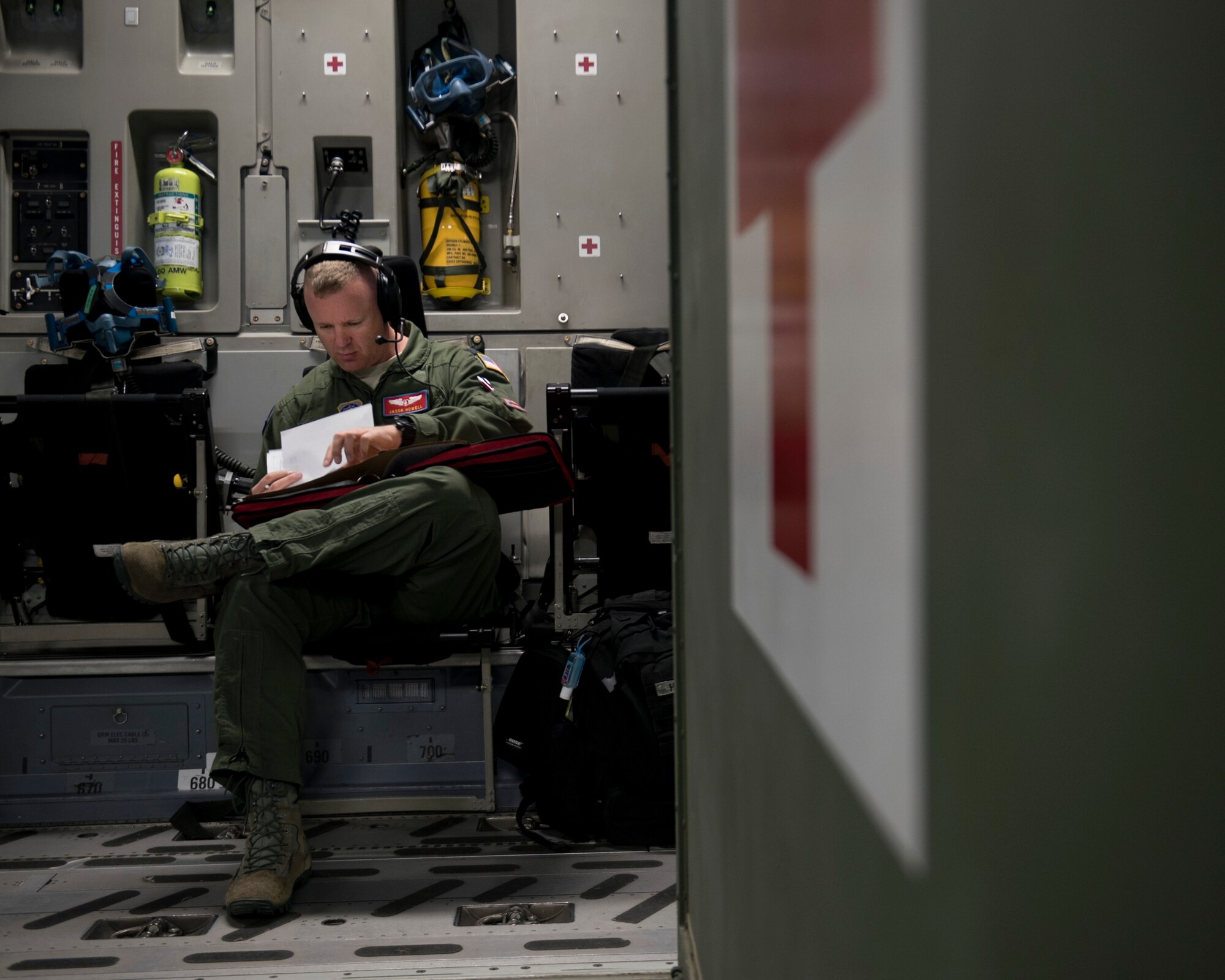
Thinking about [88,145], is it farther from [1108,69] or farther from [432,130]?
[1108,69]

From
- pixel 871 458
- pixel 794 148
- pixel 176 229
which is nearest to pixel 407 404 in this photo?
pixel 176 229

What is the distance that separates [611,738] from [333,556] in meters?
0.72

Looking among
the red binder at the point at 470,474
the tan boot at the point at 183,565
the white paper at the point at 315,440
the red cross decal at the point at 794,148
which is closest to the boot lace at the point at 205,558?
the tan boot at the point at 183,565

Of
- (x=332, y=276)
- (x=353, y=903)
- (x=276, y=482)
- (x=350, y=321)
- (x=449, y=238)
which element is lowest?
(x=353, y=903)

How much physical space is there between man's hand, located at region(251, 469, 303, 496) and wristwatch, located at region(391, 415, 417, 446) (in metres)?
0.25

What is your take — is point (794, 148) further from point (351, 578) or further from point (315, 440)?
point (315, 440)

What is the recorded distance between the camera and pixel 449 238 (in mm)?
3527

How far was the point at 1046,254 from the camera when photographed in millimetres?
346

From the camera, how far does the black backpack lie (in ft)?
7.42

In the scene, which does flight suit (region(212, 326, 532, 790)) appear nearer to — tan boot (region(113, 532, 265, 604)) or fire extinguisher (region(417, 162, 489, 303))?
tan boot (region(113, 532, 265, 604))

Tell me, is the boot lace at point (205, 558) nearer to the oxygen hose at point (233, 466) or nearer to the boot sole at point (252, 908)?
the boot sole at point (252, 908)

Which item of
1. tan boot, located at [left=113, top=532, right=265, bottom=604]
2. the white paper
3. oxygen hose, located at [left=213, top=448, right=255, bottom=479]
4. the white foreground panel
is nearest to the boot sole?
tan boot, located at [left=113, top=532, right=265, bottom=604]

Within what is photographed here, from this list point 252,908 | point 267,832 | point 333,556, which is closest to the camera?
point 252,908

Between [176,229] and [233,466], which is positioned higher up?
[176,229]
